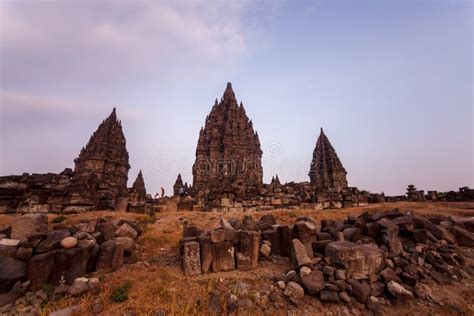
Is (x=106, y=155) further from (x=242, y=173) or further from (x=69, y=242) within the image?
(x=69, y=242)

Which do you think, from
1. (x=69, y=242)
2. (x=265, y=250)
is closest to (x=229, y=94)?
(x=265, y=250)

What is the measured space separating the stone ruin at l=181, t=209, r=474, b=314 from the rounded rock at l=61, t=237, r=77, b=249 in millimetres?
2203

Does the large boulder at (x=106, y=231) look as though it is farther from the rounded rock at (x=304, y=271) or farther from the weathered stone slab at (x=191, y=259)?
the rounded rock at (x=304, y=271)

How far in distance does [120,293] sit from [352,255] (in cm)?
432

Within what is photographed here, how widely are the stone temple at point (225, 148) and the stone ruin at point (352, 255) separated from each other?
1010 inches

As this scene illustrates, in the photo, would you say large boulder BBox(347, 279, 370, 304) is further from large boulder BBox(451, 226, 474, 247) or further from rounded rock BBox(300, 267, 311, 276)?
large boulder BBox(451, 226, 474, 247)

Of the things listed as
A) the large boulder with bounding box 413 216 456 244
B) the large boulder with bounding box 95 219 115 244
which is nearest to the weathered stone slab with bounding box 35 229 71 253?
the large boulder with bounding box 95 219 115 244

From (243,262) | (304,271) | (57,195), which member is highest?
(57,195)

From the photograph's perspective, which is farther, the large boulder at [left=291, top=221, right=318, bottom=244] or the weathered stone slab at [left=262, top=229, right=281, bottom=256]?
the weathered stone slab at [left=262, top=229, right=281, bottom=256]

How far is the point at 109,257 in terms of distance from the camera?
454 cm

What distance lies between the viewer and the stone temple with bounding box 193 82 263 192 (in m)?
33.8

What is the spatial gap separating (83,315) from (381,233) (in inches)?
247

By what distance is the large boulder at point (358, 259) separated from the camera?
4.05 meters

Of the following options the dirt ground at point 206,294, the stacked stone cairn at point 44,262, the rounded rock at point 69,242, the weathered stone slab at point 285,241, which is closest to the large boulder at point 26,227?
the stacked stone cairn at point 44,262
